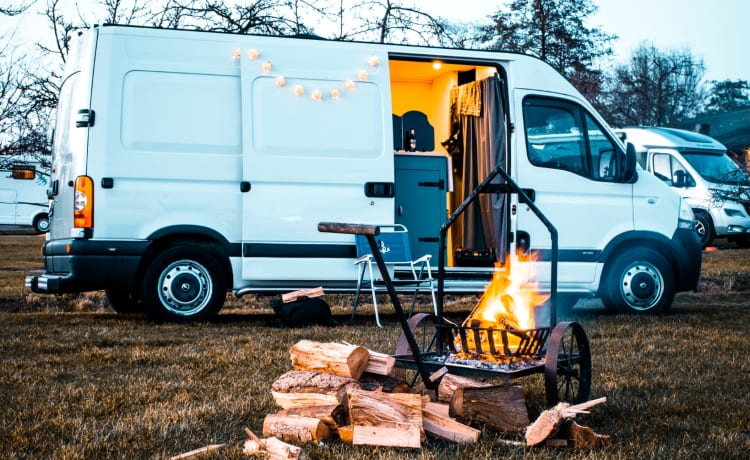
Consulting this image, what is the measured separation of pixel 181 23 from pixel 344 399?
11.5m

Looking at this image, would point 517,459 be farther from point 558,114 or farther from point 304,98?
point 558,114

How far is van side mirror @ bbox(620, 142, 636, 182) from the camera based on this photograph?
915 cm

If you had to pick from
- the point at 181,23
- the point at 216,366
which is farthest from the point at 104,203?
the point at 181,23

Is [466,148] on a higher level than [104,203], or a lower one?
higher

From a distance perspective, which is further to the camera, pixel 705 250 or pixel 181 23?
pixel 705 250

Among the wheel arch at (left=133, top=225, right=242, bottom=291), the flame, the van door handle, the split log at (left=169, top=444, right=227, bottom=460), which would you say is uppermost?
the van door handle

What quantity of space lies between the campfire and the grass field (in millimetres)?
367

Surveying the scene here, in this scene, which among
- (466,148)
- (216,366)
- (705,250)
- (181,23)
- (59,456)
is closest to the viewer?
(59,456)

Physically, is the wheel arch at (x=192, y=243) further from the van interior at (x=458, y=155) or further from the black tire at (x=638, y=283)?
the black tire at (x=638, y=283)

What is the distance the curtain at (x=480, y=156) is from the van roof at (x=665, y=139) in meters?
9.47

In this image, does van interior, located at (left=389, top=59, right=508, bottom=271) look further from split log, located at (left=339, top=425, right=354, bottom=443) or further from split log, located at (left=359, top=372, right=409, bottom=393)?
split log, located at (left=339, top=425, right=354, bottom=443)

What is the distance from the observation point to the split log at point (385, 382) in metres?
4.20

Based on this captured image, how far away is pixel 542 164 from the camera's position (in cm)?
897

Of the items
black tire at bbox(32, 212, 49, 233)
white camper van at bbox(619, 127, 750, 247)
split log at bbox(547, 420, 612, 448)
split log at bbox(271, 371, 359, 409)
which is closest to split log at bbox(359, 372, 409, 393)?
split log at bbox(271, 371, 359, 409)
